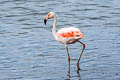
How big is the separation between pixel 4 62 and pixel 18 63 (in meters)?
0.36

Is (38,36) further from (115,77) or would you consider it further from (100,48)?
(115,77)

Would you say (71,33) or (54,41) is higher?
(71,33)

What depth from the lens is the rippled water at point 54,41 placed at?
11.3 m

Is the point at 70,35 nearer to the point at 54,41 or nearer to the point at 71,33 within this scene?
the point at 71,33

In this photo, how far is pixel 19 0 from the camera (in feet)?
69.8

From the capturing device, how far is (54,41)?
14367 millimetres

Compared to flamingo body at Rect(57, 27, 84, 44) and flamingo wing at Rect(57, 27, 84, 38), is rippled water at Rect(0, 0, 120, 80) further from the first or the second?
flamingo wing at Rect(57, 27, 84, 38)

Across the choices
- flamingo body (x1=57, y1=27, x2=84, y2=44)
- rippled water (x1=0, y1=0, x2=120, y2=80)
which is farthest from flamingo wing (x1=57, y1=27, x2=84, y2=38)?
rippled water (x1=0, y1=0, x2=120, y2=80)

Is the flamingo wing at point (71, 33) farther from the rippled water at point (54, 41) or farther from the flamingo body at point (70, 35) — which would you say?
the rippled water at point (54, 41)

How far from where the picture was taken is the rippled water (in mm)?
11289

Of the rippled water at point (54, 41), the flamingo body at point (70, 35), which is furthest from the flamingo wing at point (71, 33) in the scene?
the rippled water at point (54, 41)

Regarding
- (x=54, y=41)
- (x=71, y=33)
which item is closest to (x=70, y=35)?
(x=71, y=33)

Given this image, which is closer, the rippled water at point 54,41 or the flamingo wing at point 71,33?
the rippled water at point 54,41

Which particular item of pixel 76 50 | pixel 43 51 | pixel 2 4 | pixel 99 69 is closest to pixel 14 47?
pixel 43 51
